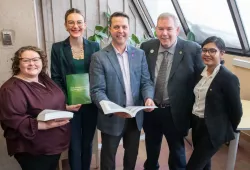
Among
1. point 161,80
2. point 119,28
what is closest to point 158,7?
point 161,80

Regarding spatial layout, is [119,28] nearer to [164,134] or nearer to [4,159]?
[164,134]

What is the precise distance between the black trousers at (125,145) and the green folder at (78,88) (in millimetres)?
323

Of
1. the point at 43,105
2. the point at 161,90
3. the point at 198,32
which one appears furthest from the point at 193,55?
the point at 198,32

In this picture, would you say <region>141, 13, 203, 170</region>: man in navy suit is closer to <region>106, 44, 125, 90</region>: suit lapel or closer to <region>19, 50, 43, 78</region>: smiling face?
<region>106, 44, 125, 90</region>: suit lapel

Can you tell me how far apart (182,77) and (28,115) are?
112 centimetres

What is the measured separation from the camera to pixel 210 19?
364 cm


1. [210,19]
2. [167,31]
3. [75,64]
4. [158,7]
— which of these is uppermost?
[158,7]

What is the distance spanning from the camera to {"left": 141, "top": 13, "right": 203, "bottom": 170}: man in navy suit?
5.88 feet

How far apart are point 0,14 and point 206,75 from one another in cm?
165

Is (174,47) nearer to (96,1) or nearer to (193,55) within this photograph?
(193,55)

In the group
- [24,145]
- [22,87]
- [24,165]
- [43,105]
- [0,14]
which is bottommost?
[24,165]

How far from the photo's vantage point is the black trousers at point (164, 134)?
1900 mm

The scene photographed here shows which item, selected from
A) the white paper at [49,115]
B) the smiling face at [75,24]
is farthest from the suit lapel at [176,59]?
the white paper at [49,115]

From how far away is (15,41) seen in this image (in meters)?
1.93
